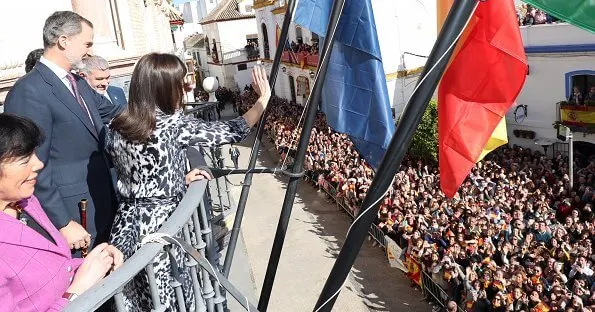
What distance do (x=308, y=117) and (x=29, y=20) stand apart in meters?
5.18

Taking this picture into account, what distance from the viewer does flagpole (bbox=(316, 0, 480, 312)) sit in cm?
212

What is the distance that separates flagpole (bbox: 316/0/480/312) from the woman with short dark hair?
105cm

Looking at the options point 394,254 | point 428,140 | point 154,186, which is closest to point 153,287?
point 154,186

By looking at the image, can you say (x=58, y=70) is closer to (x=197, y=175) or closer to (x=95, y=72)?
(x=197, y=175)

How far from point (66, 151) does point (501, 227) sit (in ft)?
30.1

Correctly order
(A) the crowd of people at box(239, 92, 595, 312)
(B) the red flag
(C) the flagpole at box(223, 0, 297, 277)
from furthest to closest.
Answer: (A) the crowd of people at box(239, 92, 595, 312)
(C) the flagpole at box(223, 0, 297, 277)
(B) the red flag

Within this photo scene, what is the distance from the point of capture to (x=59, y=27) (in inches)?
131

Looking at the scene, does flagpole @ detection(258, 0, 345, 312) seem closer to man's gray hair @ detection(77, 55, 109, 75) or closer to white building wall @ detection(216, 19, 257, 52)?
man's gray hair @ detection(77, 55, 109, 75)

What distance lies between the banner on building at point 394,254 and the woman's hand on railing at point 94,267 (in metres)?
9.86

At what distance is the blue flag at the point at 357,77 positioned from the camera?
3.93 m

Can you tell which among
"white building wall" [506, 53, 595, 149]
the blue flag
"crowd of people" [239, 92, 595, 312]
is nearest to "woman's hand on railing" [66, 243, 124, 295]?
the blue flag

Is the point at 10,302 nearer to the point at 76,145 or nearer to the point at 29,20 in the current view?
the point at 76,145

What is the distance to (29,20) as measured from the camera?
6750 millimetres

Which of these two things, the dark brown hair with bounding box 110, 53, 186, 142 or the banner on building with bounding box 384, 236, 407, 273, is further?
the banner on building with bounding box 384, 236, 407, 273
